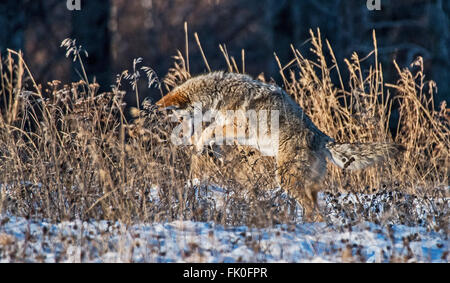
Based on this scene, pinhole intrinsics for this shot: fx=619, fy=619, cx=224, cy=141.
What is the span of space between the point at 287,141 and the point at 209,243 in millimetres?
2017

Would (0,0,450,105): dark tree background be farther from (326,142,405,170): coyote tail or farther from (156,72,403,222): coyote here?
(326,142,405,170): coyote tail

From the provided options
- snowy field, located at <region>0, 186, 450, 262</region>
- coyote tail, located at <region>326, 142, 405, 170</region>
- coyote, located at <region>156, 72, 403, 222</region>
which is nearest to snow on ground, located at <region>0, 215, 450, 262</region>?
snowy field, located at <region>0, 186, 450, 262</region>

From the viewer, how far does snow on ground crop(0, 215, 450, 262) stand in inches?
146

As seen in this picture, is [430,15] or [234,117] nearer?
[234,117]

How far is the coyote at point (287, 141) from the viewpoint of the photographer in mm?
5391

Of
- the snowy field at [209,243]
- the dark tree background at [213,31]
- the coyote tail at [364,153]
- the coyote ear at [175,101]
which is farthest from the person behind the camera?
the dark tree background at [213,31]

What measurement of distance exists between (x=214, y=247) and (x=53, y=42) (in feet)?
17.4

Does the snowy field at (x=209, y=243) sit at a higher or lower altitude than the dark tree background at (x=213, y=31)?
lower

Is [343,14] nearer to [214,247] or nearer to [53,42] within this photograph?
[53,42]

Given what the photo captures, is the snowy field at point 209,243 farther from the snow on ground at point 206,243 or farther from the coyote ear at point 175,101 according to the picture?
the coyote ear at point 175,101

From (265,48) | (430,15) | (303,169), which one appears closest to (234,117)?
(303,169)

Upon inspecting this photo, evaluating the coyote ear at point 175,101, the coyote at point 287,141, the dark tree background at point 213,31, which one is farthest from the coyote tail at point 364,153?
the dark tree background at point 213,31

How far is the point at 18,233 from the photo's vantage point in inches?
162

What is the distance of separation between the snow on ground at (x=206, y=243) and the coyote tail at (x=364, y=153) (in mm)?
1065
